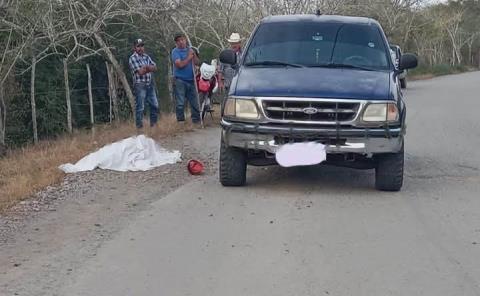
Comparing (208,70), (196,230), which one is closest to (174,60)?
(208,70)

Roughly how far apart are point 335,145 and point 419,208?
1.09 m

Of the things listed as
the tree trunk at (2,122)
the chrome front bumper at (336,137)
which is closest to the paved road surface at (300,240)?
the chrome front bumper at (336,137)

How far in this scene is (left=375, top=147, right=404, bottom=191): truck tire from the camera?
839cm

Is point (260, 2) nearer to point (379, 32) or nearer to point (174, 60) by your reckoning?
point (174, 60)

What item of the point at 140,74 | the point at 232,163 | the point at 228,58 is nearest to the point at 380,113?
the point at 232,163

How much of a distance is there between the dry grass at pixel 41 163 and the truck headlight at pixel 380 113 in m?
3.79

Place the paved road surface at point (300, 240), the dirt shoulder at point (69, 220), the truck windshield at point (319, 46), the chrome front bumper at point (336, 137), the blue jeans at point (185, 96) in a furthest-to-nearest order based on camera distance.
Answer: the blue jeans at point (185, 96), the truck windshield at point (319, 46), the chrome front bumper at point (336, 137), the dirt shoulder at point (69, 220), the paved road surface at point (300, 240)

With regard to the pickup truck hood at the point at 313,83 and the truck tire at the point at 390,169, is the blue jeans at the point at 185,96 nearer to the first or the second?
the pickup truck hood at the point at 313,83

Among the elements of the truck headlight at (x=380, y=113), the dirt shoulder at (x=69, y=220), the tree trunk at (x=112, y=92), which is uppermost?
the truck headlight at (x=380, y=113)

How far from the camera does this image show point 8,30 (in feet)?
48.8

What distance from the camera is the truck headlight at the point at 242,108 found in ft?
27.0

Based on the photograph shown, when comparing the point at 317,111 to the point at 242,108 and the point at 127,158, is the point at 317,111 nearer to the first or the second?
the point at 242,108

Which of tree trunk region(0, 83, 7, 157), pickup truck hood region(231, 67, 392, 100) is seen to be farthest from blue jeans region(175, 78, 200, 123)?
pickup truck hood region(231, 67, 392, 100)

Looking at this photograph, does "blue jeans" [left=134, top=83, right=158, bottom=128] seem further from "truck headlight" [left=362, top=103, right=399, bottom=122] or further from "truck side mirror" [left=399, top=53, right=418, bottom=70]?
"truck headlight" [left=362, top=103, right=399, bottom=122]
